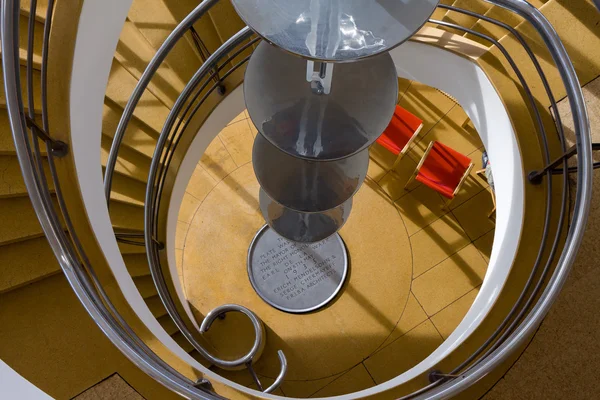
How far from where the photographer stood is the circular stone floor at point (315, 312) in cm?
543

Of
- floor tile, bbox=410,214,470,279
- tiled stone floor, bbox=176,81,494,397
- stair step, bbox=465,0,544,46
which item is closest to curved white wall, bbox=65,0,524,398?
stair step, bbox=465,0,544,46

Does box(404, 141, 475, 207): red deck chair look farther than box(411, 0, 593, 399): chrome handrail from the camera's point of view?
Yes

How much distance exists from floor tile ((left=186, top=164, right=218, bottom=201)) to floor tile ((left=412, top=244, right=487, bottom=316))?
2.72 m

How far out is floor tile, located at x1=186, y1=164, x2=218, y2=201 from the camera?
236 inches

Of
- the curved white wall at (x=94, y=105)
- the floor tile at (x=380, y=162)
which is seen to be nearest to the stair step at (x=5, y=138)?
the curved white wall at (x=94, y=105)

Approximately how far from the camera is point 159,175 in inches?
156

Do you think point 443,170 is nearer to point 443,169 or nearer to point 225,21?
point 443,169

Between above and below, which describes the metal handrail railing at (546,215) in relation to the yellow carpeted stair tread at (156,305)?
below

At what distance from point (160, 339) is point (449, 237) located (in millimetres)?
3720

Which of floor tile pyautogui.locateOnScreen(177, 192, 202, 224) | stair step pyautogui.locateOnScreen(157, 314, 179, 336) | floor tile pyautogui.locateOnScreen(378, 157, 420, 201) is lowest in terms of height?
floor tile pyautogui.locateOnScreen(378, 157, 420, 201)

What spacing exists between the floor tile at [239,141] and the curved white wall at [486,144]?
4.21 feet

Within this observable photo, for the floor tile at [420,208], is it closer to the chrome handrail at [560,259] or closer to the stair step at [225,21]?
the stair step at [225,21]

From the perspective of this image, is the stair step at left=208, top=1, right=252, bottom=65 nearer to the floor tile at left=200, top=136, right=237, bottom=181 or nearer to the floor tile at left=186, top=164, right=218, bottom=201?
the floor tile at left=200, top=136, right=237, bottom=181

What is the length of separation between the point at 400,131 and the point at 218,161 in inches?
89.3
